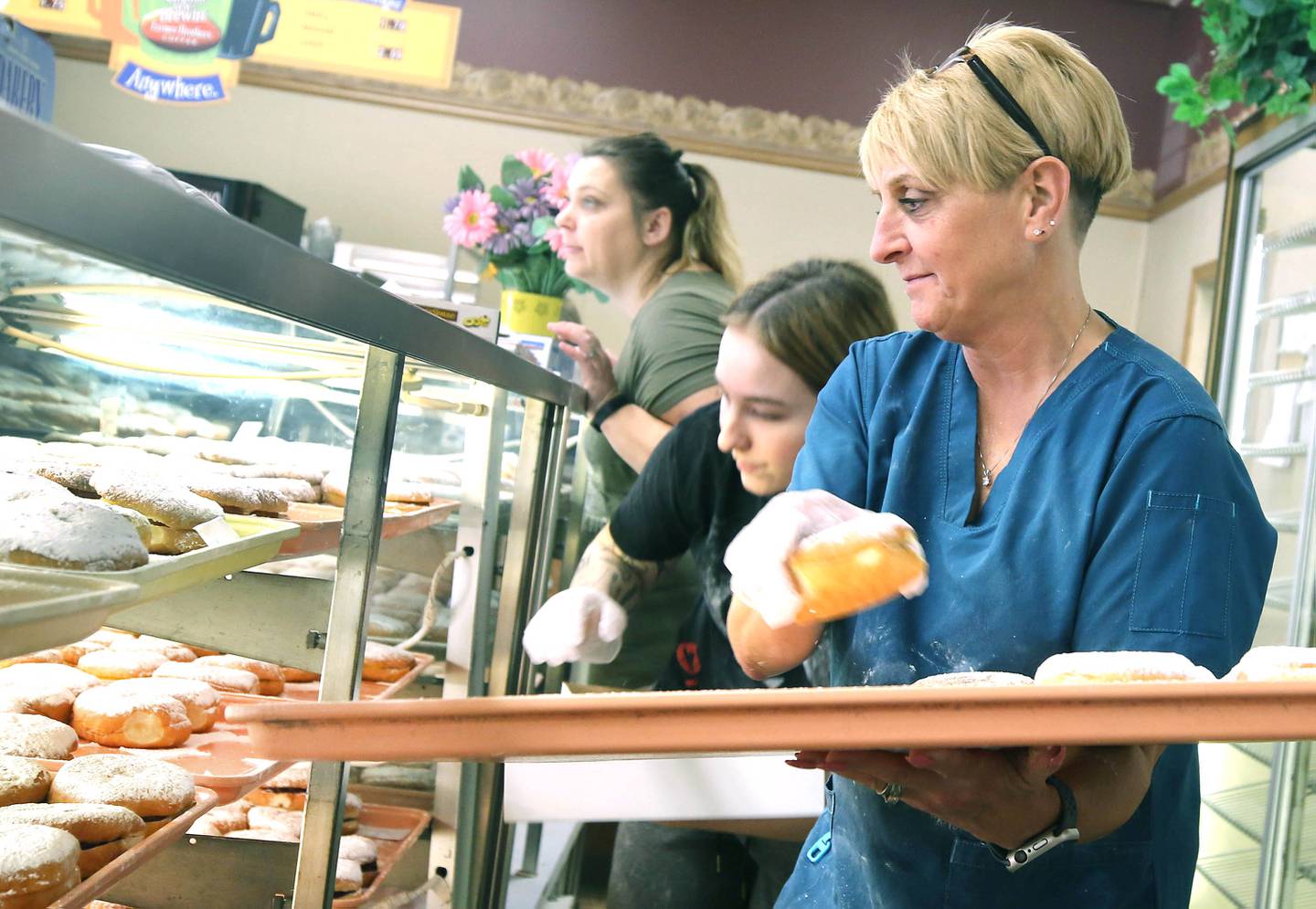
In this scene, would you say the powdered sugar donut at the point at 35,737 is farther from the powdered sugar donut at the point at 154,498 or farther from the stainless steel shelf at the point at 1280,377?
the stainless steel shelf at the point at 1280,377

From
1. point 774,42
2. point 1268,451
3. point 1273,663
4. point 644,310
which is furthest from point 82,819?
Answer: point 774,42

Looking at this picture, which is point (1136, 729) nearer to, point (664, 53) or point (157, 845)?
point (157, 845)

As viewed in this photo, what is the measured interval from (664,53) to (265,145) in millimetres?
2129

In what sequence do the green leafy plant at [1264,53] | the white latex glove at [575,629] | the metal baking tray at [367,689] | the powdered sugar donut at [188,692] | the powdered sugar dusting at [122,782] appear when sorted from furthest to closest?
the green leafy plant at [1264,53] → the white latex glove at [575,629] → the metal baking tray at [367,689] → the powdered sugar donut at [188,692] → the powdered sugar dusting at [122,782]

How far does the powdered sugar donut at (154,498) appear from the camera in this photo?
0.97 metres

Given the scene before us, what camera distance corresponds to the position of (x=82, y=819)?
1015mm

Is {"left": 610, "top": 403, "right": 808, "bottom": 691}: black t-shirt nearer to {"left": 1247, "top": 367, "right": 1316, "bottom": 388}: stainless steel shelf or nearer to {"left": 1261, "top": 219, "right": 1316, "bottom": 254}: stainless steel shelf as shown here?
{"left": 1247, "top": 367, "right": 1316, "bottom": 388}: stainless steel shelf

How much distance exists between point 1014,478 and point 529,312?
205 cm

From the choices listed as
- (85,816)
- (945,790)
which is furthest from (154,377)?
(945,790)

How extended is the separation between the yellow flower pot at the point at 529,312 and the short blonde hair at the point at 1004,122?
6.18 ft

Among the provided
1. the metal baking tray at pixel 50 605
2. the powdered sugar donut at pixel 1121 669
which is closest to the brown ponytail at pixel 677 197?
the powdered sugar donut at pixel 1121 669

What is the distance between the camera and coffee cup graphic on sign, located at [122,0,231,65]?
4.54 meters

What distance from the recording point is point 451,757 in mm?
→ 660

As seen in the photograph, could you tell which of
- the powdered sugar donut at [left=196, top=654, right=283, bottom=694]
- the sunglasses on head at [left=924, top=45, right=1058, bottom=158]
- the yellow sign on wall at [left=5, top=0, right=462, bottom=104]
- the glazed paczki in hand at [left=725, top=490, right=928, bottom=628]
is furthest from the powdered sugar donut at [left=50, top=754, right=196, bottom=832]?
the yellow sign on wall at [left=5, top=0, right=462, bottom=104]
